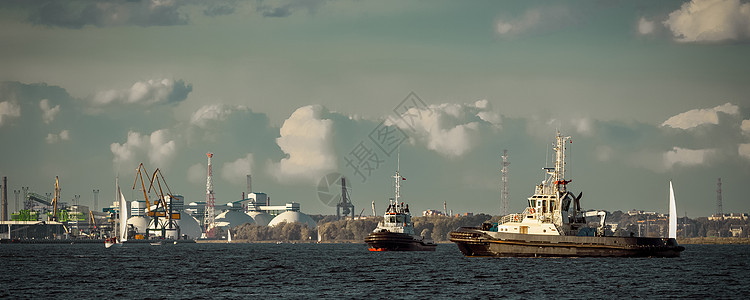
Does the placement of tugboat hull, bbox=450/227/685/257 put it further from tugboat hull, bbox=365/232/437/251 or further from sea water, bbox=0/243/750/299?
tugboat hull, bbox=365/232/437/251

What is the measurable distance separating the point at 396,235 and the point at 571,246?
55.8 metres

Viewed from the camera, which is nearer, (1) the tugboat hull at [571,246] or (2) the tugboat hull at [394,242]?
(1) the tugboat hull at [571,246]

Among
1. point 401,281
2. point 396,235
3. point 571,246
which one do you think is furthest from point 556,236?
point 396,235

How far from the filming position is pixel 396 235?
537ft

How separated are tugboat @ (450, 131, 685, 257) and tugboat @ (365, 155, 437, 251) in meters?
46.9

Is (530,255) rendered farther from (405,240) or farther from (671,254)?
(405,240)

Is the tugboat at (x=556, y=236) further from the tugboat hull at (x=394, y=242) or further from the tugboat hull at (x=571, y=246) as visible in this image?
the tugboat hull at (x=394, y=242)

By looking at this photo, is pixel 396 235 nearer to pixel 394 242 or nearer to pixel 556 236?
pixel 394 242

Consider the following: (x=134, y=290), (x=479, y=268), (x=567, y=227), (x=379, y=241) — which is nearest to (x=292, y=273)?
(x=479, y=268)

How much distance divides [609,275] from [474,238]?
2882 centimetres

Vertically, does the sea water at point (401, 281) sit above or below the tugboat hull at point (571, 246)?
below

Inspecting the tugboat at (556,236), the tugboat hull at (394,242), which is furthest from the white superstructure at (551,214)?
the tugboat hull at (394,242)

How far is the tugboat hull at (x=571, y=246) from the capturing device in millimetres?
112312

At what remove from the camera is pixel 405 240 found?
16500 cm
